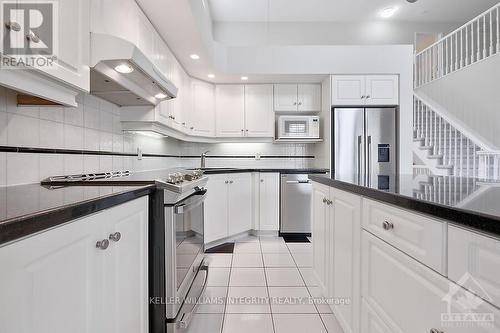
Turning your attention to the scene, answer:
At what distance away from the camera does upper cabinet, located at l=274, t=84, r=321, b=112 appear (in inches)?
153

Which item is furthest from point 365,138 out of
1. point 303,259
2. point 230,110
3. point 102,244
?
point 102,244

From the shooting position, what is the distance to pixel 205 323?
169 cm

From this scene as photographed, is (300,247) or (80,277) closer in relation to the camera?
(80,277)

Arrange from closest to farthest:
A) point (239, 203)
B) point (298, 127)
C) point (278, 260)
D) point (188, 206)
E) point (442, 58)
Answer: point (188, 206)
point (278, 260)
point (239, 203)
point (298, 127)
point (442, 58)

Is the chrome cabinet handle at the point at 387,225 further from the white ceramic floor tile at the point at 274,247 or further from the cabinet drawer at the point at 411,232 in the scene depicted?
the white ceramic floor tile at the point at 274,247

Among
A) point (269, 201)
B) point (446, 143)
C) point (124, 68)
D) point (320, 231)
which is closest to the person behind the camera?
point (124, 68)

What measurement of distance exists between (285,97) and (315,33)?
1554mm

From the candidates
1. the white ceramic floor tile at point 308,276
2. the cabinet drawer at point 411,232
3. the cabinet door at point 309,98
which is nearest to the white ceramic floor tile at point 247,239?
the white ceramic floor tile at point 308,276

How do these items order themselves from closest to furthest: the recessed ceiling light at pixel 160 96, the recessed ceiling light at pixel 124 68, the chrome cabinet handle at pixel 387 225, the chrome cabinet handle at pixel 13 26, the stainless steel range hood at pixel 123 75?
the chrome cabinet handle at pixel 13 26 < the chrome cabinet handle at pixel 387 225 < the stainless steel range hood at pixel 123 75 < the recessed ceiling light at pixel 124 68 < the recessed ceiling light at pixel 160 96

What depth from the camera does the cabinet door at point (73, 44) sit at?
105 centimetres

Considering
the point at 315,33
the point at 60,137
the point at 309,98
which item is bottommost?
the point at 60,137

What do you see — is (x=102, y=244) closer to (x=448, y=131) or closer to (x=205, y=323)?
(x=205, y=323)

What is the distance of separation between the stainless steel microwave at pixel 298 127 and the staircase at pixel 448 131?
189 centimetres

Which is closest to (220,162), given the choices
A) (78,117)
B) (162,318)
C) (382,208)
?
(78,117)
